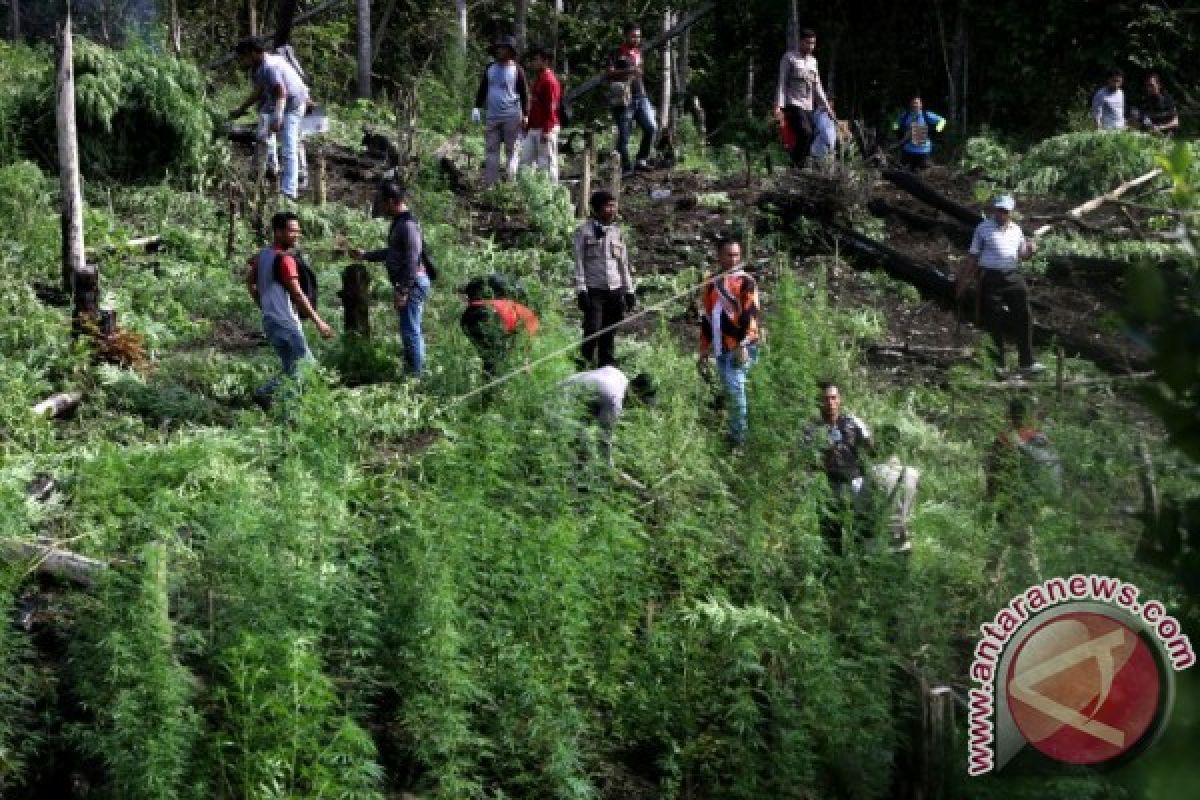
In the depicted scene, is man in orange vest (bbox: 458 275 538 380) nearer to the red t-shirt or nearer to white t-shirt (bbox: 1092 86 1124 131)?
the red t-shirt

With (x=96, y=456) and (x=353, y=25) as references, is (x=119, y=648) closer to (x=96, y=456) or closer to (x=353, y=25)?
(x=96, y=456)

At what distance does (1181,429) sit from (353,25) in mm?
26521

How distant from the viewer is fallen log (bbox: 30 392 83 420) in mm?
12078

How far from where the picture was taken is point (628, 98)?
1950cm

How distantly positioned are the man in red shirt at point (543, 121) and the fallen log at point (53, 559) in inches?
362

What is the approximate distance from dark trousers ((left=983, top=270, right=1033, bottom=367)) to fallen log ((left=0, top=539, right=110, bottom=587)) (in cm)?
704

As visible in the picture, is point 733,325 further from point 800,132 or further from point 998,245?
point 800,132

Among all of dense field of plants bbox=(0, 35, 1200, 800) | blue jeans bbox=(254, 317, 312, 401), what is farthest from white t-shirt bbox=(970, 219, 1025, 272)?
blue jeans bbox=(254, 317, 312, 401)

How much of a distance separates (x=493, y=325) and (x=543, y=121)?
6.79m

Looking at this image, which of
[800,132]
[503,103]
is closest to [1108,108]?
[800,132]

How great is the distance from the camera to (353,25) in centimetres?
2892

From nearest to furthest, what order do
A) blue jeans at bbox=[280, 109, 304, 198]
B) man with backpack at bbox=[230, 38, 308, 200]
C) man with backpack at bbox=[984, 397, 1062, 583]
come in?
man with backpack at bbox=[984, 397, 1062, 583] < man with backpack at bbox=[230, 38, 308, 200] < blue jeans at bbox=[280, 109, 304, 198]

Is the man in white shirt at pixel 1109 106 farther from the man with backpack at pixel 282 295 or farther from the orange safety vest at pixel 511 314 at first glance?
the man with backpack at pixel 282 295

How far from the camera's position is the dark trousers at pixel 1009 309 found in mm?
14094
